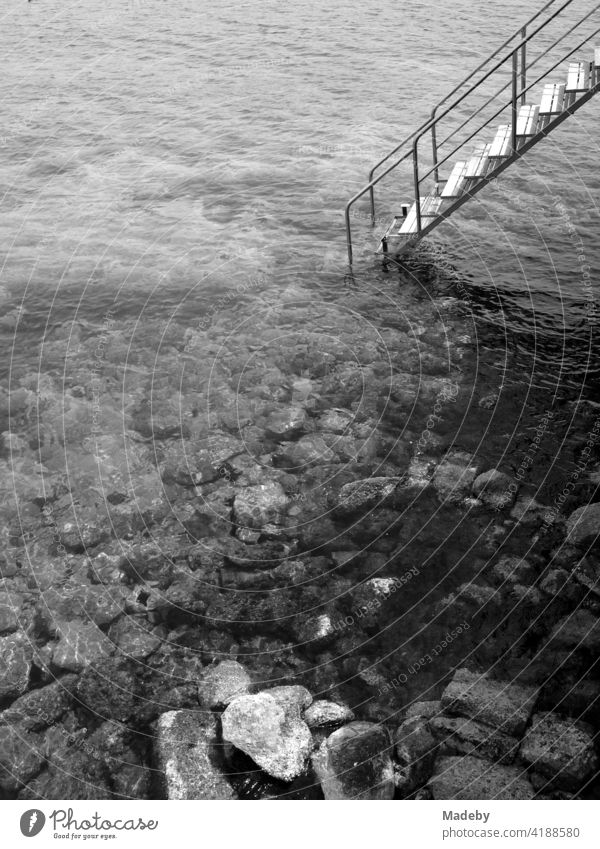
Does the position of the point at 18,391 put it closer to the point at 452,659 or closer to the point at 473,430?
the point at 473,430

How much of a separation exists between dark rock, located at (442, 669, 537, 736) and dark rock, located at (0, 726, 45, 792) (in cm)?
447

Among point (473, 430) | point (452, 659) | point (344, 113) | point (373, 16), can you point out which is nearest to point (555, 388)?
point (473, 430)

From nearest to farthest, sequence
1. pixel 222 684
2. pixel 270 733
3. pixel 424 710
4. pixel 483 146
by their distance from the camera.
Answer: pixel 270 733 < pixel 424 710 < pixel 222 684 < pixel 483 146

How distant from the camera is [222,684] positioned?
8680mm

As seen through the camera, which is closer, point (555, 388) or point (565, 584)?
point (565, 584)

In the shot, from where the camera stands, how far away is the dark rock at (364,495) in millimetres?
10773

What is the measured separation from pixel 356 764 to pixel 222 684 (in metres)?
1.88

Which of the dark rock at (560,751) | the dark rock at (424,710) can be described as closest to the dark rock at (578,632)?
the dark rock at (560,751)

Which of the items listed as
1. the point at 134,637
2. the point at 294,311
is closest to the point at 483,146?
the point at 294,311

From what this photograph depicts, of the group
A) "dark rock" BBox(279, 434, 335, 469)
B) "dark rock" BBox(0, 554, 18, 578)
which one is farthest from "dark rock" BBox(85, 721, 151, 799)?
"dark rock" BBox(279, 434, 335, 469)

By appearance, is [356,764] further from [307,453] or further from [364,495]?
[307,453]

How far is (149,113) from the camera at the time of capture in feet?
80.4

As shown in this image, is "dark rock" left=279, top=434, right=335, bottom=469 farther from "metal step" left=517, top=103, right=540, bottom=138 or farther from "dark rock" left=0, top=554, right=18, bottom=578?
"metal step" left=517, top=103, right=540, bottom=138

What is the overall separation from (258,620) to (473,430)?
15.2 feet
